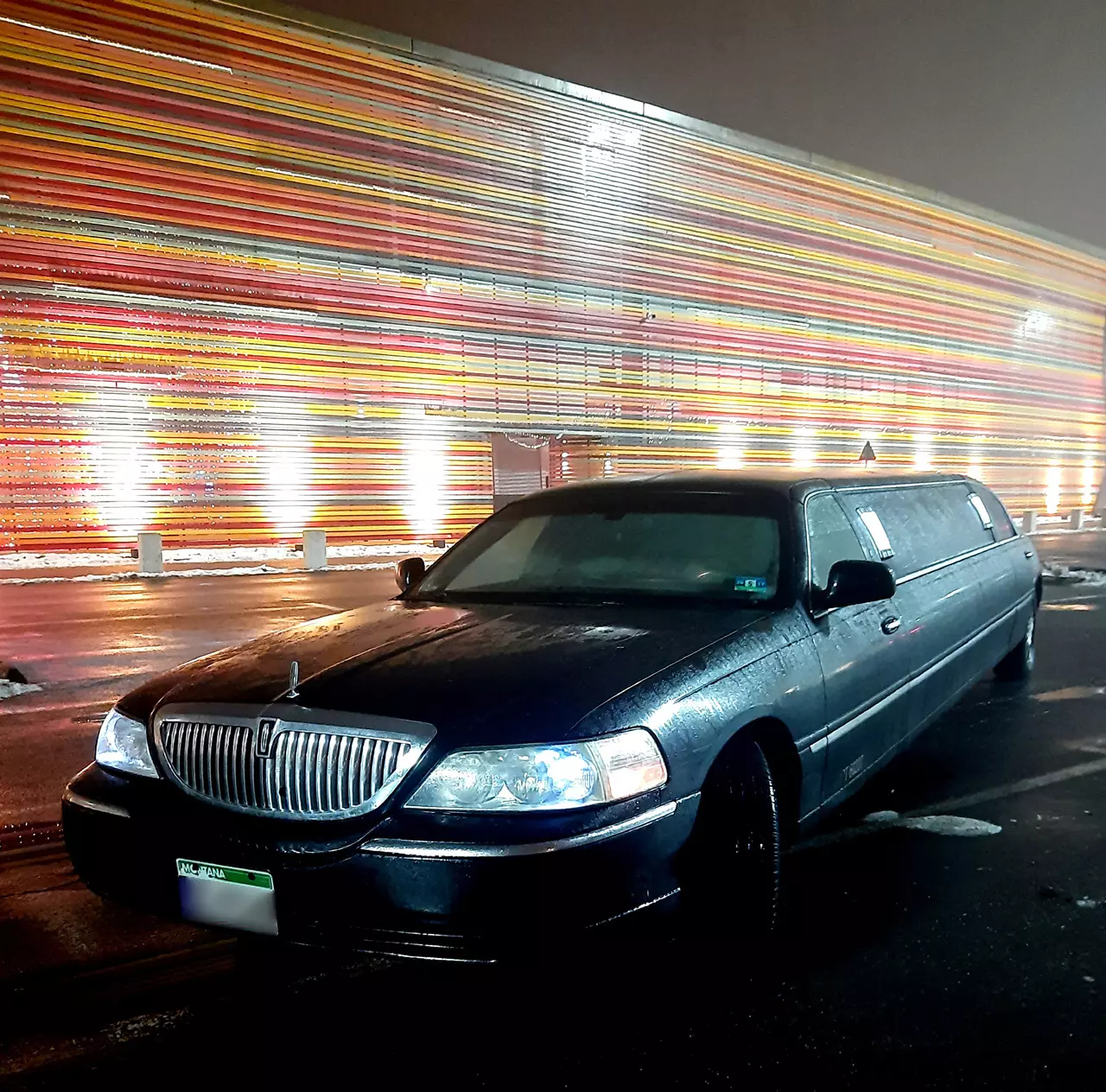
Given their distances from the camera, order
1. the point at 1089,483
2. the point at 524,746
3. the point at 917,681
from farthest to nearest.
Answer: the point at 1089,483
the point at 917,681
the point at 524,746

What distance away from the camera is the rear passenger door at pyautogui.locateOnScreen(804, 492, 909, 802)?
11.3ft

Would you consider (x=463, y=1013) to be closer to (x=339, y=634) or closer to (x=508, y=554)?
(x=339, y=634)

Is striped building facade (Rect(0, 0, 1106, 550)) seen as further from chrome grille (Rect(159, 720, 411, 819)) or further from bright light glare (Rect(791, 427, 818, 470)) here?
chrome grille (Rect(159, 720, 411, 819))

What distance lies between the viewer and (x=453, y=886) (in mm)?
2246

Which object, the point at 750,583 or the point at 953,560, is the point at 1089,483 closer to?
the point at 953,560

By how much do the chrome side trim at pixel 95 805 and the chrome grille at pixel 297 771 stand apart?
250 mm

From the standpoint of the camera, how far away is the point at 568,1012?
8.61 ft

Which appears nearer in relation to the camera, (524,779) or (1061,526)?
(524,779)

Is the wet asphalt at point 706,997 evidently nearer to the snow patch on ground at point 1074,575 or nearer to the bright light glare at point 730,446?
the snow patch on ground at point 1074,575

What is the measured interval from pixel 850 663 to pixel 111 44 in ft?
63.3

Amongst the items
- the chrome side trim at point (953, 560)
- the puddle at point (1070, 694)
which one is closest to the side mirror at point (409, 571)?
the chrome side trim at point (953, 560)

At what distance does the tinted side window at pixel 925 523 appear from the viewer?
451 cm

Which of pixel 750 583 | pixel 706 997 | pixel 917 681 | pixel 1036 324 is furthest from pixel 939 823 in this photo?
pixel 1036 324

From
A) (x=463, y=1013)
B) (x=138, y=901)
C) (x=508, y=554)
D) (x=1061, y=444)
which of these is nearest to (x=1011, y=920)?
(x=463, y=1013)
